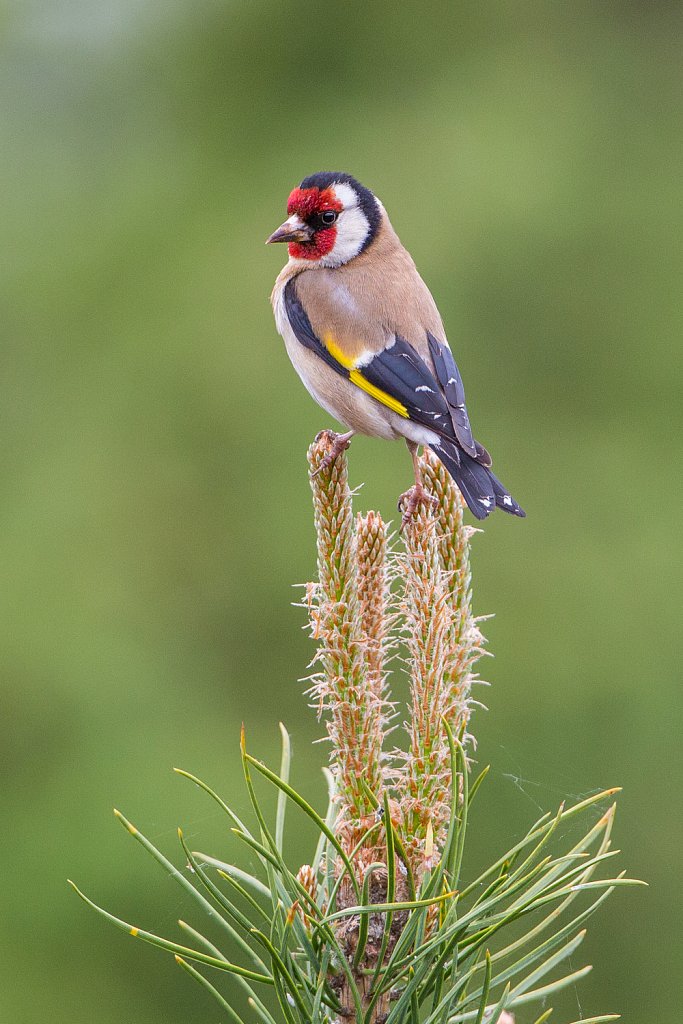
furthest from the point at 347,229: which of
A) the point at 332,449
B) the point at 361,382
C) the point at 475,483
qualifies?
the point at 332,449

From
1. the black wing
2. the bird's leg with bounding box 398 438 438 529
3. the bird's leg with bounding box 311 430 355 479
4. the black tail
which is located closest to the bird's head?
the black wing

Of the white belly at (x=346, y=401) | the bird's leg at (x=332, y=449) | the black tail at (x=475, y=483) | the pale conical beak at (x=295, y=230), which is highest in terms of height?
the pale conical beak at (x=295, y=230)

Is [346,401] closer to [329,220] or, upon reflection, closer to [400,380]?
[400,380]

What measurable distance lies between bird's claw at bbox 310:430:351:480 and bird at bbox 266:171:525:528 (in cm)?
50

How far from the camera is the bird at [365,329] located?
2381 mm

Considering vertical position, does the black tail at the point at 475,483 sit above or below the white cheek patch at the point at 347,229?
below

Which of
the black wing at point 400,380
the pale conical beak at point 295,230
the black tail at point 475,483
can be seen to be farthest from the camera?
the pale conical beak at point 295,230

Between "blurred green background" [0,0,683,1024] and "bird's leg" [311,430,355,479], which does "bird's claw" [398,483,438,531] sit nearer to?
"bird's leg" [311,430,355,479]

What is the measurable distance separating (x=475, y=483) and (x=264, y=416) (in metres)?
2.43

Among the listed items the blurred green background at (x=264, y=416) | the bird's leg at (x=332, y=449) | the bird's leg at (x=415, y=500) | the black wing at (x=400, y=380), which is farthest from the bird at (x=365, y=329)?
the blurred green background at (x=264, y=416)

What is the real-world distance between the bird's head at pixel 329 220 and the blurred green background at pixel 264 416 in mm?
1281

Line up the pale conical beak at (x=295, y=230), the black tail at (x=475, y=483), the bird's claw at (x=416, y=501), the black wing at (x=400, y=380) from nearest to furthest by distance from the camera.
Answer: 1. the bird's claw at (x=416, y=501)
2. the black tail at (x=475, y=483)
3. the black wing at (x=400, y=380)
4. the pale conical beak at (x=295, y=230)

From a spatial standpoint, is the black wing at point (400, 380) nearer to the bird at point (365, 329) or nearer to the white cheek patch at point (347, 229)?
the bird at point (365, 329)

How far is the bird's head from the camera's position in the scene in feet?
8.71
